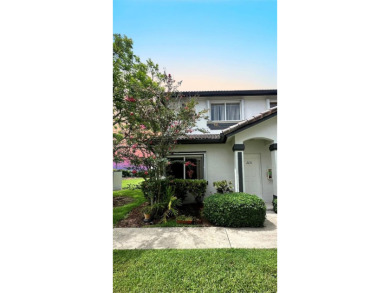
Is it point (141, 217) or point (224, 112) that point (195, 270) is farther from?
point (224, 112)

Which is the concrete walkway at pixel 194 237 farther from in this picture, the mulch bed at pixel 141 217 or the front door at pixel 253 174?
the front door at pixel 253 174

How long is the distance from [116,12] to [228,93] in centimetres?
799

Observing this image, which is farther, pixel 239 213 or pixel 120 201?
pixel 120 201

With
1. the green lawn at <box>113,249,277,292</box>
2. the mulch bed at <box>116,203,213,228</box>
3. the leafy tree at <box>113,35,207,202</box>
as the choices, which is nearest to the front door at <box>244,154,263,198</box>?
the mulch bed at <box>116,203,213,228</box>

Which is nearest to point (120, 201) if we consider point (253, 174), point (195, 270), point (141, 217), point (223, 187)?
point (141, 217)

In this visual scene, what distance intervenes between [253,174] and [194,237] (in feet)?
15.0

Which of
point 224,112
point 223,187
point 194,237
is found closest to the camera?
point 194,237

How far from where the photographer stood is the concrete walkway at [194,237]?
3.81 meters

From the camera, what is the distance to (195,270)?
2.77 m

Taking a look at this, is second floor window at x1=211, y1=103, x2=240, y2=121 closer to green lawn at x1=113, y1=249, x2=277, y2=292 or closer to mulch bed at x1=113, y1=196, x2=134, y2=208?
mulch bed at x1=113, y1=196, x2=134, y2=208

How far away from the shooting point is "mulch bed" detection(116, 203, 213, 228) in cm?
530

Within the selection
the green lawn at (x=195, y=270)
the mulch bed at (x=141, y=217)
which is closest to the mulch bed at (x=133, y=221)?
the mulch bed at (x=141, y=217)

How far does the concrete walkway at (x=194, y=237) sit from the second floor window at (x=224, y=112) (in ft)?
19.9
